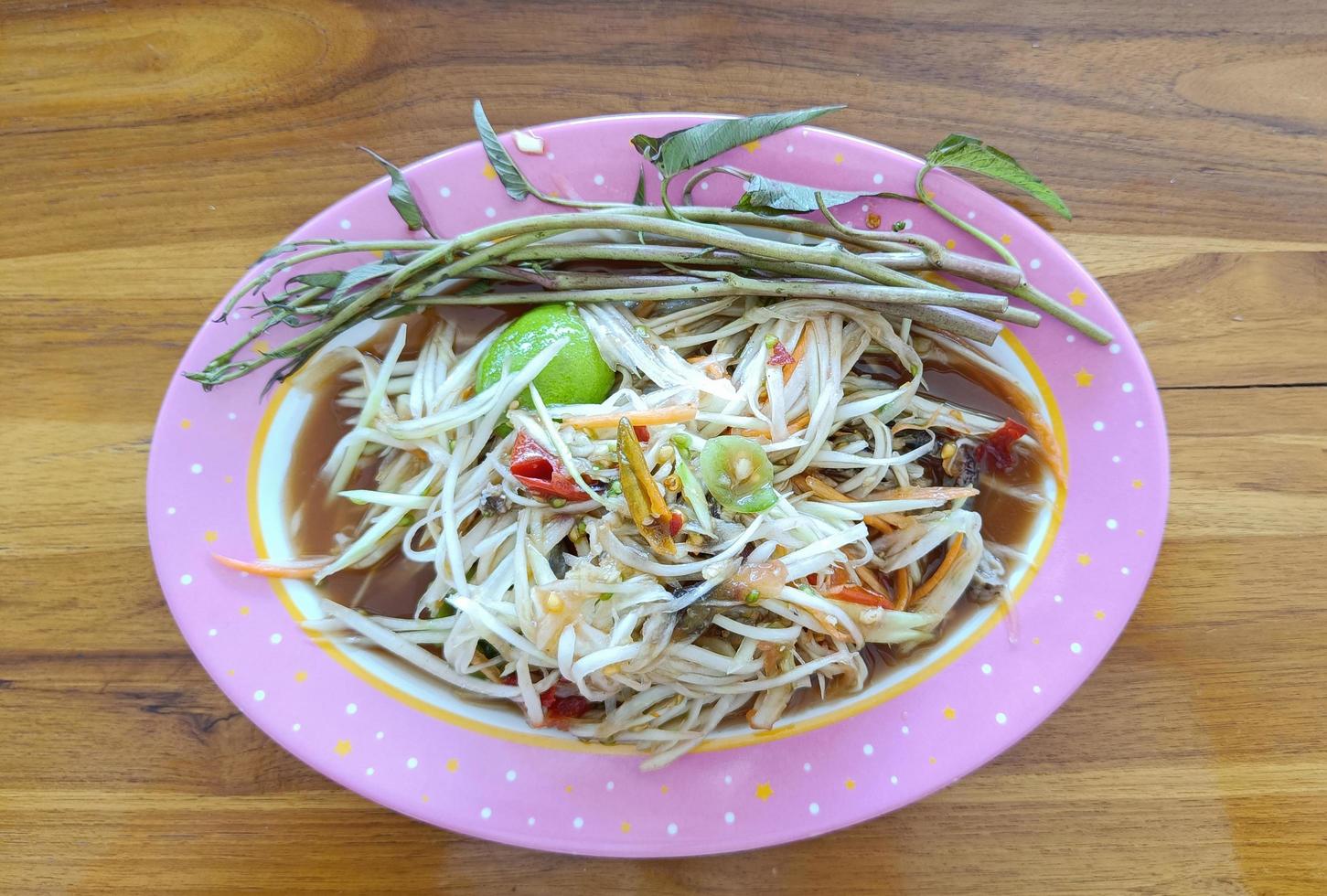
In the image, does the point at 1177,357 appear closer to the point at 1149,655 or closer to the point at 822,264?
the point at 1149,655

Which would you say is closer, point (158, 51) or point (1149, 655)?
point (1149, 655)

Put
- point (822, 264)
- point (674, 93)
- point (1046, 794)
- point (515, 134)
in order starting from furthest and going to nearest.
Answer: point (674, 93) → point (1046, 794) → point (515, 134) → point (822, 264)

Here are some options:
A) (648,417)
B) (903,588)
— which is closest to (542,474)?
(648,417)

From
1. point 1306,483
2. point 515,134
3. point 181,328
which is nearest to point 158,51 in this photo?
point 181,328

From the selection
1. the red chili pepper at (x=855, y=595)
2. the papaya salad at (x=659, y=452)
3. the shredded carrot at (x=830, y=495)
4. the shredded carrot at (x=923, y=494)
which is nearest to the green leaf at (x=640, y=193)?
the papaya salad at (x=659, y=452)

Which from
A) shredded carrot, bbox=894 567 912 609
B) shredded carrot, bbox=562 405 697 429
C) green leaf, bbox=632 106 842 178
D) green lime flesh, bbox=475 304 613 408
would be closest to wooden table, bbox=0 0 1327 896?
green leaf, bbox=632 106 842 178

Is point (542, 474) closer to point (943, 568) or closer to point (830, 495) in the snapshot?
point (830, 495)
